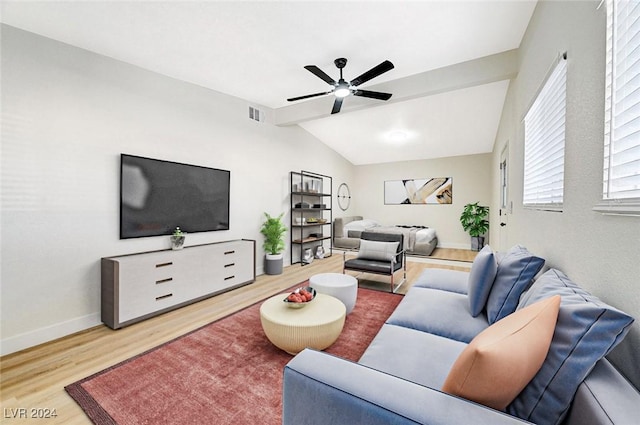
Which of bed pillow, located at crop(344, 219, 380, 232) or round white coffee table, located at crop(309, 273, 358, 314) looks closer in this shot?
round white coffee table, located at crop(309, 273, 358, 314)

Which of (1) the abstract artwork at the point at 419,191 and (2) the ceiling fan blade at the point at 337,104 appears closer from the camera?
(2) the ceiling fan blade at the point at 337,104

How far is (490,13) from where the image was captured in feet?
7.70

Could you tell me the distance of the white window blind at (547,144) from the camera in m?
1.62

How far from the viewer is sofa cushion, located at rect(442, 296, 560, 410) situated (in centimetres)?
74

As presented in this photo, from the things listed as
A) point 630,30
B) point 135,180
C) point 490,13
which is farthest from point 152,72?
point 630,30

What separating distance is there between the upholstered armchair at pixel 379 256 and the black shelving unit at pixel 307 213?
1.61 metres

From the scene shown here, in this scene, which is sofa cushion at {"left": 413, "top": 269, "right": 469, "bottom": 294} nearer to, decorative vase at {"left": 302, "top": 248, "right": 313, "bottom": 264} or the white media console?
the white media console

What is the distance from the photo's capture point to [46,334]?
92.4 inches

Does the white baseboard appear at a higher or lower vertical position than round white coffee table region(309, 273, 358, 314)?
lower

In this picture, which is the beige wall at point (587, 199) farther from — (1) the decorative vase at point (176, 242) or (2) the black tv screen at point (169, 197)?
(2) the black tv screen at point (169, 197)

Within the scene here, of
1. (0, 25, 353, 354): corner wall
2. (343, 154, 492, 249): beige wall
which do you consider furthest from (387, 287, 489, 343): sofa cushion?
(343, 154, 492, 249): beige wall

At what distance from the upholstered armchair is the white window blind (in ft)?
5.48

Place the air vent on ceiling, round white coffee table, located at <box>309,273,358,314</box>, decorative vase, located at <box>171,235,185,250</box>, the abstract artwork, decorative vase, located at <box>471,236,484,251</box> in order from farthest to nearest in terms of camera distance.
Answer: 1. the abstract artwork
2. decorative vase, located at <box>471,236,484,251</box>
3. the air vent on ceiling
4. decorative vase, located at <box>171,235,185,250</box>
5. round white coffee table, located at <box>309,273,358,314</box>

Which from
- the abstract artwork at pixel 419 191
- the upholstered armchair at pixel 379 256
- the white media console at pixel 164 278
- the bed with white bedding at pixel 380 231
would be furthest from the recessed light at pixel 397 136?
the white media console at pixel 164 278
